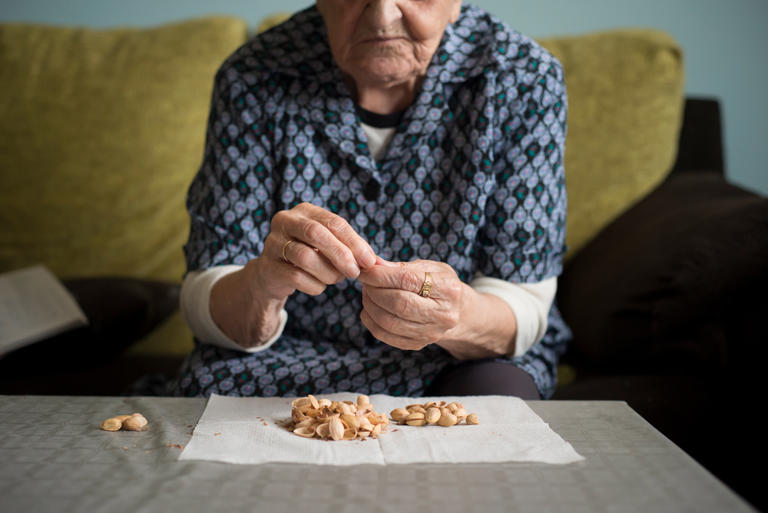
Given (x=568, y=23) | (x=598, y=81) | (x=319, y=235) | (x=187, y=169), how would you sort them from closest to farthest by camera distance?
(x=319, y=235) < (x=598, y=81) < (x=187, y=169) < (x=568, y=23)

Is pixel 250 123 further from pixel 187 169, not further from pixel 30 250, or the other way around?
pixel 30 250

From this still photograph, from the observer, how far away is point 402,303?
2.82 feet

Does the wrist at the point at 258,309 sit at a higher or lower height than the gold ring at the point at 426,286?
lower

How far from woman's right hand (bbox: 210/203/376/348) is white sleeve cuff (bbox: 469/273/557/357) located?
11.5 inches

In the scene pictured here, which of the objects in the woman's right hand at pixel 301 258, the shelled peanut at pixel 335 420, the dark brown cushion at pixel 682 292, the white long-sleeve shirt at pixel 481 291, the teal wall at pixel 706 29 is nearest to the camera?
the shelled peanut at pixel 335 420

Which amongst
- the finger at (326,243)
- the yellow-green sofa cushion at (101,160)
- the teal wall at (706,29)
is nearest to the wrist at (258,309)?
the finger at (326,243)

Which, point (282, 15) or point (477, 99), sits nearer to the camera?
point (477, 99)

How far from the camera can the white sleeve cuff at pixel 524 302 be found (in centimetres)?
106

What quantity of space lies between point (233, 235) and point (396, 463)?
1.89ft

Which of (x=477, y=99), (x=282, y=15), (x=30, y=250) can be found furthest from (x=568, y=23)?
(x=30, y=250)

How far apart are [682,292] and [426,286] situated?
587mm

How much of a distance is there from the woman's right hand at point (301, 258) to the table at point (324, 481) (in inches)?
9.2

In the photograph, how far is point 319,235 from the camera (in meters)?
0.84

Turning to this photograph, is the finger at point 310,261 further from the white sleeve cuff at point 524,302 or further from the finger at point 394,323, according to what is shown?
the white sleeve cuff at point 524,302
